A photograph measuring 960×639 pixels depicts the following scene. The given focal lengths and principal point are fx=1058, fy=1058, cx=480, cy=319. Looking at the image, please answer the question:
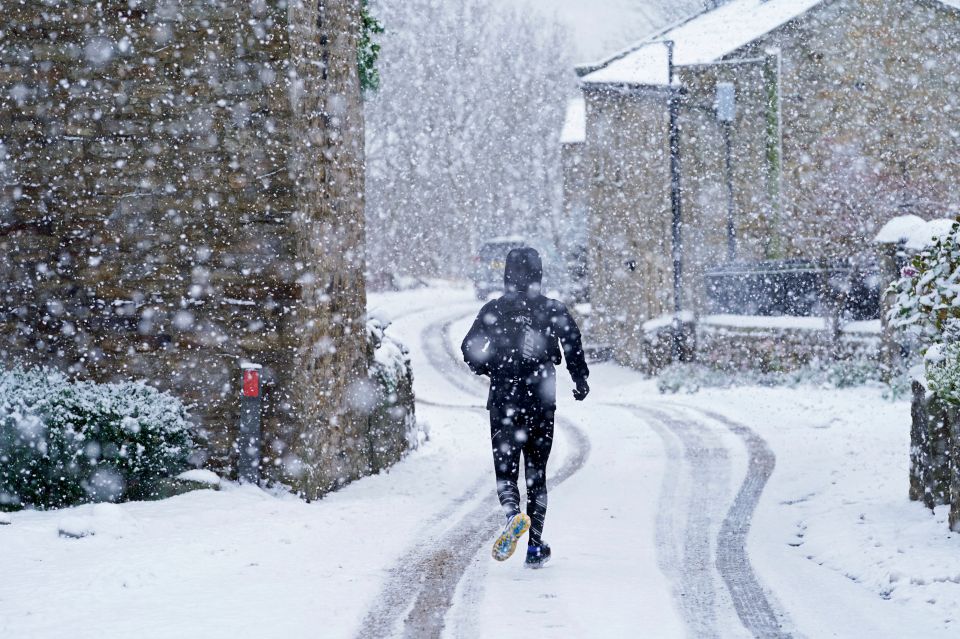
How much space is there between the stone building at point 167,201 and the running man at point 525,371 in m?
2.62

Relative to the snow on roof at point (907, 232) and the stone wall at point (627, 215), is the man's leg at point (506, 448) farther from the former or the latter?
the stone wall at point (627, 215)

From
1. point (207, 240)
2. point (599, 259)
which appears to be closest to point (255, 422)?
point (207, 240)

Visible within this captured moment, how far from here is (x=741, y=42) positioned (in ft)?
81.7

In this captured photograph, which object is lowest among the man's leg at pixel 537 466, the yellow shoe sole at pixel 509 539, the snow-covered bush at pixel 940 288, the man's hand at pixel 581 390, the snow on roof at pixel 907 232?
the yellow shoe sole at pixel 509 539

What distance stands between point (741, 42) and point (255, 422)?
19.7 meters

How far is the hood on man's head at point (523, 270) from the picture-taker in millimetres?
6355

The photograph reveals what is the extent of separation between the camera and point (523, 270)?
6.36 meters

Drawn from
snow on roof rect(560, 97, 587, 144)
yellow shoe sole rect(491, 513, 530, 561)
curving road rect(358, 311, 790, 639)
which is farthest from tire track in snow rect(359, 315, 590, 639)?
snow on roof rect(560, 97, 587, 144)

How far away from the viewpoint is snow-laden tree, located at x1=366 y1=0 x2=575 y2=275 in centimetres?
4834

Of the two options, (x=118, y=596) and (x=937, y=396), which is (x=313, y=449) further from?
(x=937, y=396)

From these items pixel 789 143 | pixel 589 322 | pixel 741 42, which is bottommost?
pixel 589 322

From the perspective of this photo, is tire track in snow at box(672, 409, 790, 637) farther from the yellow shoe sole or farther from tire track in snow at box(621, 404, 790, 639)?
the yellow shoe sole

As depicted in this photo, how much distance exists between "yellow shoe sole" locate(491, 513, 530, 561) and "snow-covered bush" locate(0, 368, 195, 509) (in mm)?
3199

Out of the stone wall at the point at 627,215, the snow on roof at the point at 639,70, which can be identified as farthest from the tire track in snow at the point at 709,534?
the snow on roof at the point at 639,70
